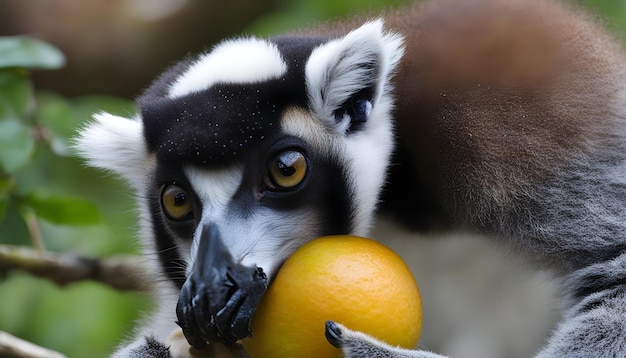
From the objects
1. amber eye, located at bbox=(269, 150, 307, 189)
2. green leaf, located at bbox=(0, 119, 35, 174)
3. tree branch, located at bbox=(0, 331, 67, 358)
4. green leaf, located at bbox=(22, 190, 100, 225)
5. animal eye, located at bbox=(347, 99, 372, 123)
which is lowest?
tree branch, located at bbox=(0, 331, 67, 358)

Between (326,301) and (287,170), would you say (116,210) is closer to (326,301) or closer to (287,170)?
(287,170)

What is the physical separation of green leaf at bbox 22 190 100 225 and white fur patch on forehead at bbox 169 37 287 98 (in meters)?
0.90

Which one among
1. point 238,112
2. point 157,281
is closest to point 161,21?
point 157,281

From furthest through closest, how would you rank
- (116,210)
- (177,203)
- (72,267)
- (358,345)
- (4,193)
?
(116,210) < (72,267) < (4,193) < (177,203) < (358,345)

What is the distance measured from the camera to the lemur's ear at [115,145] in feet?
9.87

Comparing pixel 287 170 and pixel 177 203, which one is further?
pixel 177 203

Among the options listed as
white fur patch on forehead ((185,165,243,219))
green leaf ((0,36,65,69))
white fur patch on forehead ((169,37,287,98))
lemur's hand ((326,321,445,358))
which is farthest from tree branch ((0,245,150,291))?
lemur's hand ((326,321,445,358))

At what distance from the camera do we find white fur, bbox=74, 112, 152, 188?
3.01m

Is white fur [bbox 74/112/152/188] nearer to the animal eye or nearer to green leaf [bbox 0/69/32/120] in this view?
green leaf [bbox 0/69/32/120]

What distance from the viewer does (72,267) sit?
159 inches

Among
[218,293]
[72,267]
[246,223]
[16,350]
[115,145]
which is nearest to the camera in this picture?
[218,293]

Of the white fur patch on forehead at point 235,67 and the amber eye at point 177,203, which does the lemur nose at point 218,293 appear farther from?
the white fur patch on forehead at point 235,67

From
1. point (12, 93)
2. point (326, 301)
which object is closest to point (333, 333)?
point (326, 301)

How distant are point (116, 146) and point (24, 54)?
32.9 inches
